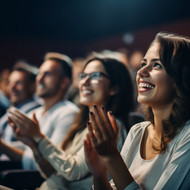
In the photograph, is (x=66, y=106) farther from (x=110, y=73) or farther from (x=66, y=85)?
(x=110, y=73)

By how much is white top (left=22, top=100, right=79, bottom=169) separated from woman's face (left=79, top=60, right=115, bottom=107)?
15.7 inches

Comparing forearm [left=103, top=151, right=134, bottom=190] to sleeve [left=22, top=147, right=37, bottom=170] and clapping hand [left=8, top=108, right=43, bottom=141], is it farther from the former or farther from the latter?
sleeve [left=22, top=147, right=37, bottom=170]

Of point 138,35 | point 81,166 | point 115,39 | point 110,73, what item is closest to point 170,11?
point 138,35

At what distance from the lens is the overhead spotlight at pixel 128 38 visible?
682cm

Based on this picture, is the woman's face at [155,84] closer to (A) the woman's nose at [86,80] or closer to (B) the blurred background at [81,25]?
(A) the woman's nose at [86,80]

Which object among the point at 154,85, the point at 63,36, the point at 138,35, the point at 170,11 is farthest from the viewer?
the point at 63,36

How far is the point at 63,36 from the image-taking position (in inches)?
316

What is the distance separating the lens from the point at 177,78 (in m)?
1.02

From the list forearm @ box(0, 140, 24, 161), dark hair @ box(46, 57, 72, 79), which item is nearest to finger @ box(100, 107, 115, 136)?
forearm @ box(0, 140, 24, 161)

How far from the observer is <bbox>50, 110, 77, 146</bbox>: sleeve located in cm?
189

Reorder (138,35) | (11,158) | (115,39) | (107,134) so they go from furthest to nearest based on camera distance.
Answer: (115,39)
(138,35)
(11,158)
(107,134)

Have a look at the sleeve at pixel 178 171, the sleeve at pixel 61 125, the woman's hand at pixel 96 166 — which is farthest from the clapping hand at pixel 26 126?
the sleeve at pixel 178 171

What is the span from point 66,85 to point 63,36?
5.94 meters

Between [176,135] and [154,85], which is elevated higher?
[154,85]
